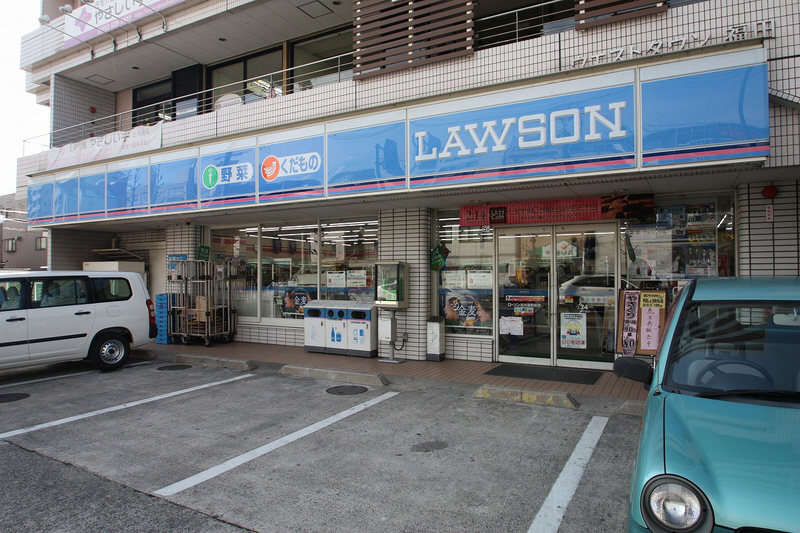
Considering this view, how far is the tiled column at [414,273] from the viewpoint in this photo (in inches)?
383

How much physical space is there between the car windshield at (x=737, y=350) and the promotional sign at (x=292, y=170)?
6.71 m

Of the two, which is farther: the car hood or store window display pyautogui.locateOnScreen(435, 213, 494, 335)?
store window display pyautogui.locateOnScreen(435, 213, 494, 335)

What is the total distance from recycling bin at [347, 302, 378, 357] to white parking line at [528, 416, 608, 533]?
203 inches

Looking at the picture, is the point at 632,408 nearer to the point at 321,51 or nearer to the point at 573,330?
the point at 573,330

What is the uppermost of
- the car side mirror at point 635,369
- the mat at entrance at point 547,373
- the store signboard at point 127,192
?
the store signboard at point 127,192

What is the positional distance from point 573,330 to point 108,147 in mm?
12099

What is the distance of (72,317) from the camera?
901cm

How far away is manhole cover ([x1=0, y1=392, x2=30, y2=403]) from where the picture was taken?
290 inches

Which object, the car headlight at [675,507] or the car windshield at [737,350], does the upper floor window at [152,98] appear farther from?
the car headlight at [675,507]

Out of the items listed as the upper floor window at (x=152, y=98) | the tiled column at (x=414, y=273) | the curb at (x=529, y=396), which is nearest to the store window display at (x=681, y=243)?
the curb at (x=529, y=396)

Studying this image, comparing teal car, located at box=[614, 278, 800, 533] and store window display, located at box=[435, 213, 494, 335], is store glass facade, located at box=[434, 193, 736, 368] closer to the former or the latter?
store window display, located at box=[435, 213, 494, 335]

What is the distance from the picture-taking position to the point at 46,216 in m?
13.4

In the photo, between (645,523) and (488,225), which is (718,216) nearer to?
(488,225)

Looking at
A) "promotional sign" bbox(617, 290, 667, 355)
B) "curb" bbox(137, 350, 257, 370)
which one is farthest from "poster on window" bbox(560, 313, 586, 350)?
"curb" bbox(137, 350, 257, 370)
